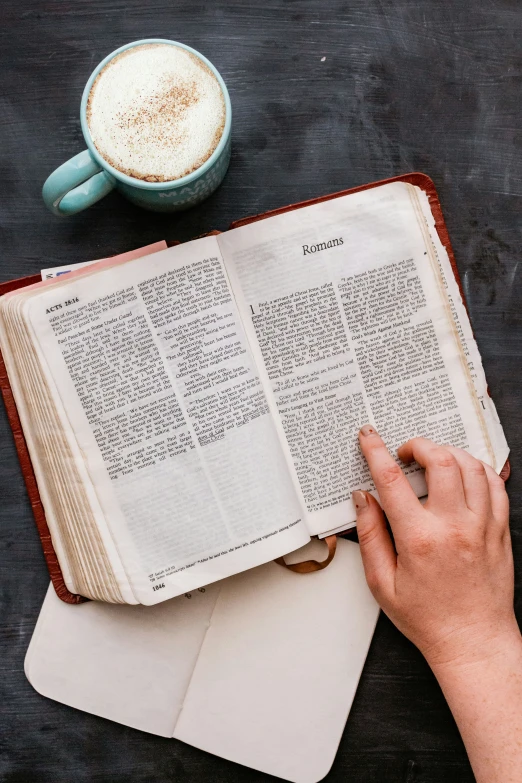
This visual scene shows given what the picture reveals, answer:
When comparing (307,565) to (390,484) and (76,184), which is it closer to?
(390,484)

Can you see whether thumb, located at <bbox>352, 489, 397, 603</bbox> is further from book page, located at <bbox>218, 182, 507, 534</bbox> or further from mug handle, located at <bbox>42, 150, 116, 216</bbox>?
mug handle, located at <bbox>42, 150, 116, 216</bbox>

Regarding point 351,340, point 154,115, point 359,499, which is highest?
point 154,115

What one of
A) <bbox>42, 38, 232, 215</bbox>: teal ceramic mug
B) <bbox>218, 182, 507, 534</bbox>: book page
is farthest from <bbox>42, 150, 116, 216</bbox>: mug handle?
<bbox>218, 182, 507, 534</bbox>: book page

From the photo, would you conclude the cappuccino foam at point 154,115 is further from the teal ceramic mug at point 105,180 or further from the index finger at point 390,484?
the index finger at point 390,484

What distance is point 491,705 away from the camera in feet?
1.76

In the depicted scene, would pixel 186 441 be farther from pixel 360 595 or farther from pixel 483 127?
pixel 483 127

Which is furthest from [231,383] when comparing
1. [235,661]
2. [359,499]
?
[235,661]

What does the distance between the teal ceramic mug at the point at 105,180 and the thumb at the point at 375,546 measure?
0.33 meters

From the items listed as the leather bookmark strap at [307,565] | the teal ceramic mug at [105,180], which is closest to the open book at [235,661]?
the leather bookmark strap at [307,565]

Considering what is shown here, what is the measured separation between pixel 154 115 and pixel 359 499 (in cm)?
39

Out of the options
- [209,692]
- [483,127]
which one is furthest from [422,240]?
[209,692]

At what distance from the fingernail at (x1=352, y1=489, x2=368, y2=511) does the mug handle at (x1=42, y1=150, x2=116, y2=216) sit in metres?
0.36

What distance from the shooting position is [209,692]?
620 mm

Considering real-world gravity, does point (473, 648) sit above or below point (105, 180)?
below
